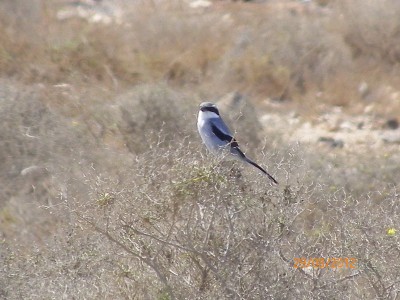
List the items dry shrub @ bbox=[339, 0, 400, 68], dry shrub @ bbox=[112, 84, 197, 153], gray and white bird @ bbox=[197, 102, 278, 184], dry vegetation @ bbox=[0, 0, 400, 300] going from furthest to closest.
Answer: dry shrub @ bbox=[339, 0, 400, 68] → dry shrub @ bbox=[112, 84, 197, 153] → gray and white bird @ bbox=[197, 102, 278, 184] → dry vegetation @ bbox=[0, 0, 400, 300]

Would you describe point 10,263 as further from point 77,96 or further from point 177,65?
point 177,65

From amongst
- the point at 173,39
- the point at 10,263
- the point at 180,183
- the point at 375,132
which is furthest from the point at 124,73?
the point at 180,183

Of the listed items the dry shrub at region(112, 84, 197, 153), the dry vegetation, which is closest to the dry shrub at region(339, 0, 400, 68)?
the dry vegetation

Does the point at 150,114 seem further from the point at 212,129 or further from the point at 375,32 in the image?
the point at 375,32

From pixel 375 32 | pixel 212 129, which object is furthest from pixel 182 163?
pixel 375 32

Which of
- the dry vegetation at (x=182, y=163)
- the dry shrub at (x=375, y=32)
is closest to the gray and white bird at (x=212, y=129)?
the dry vegetation at (x=182, y=163)
